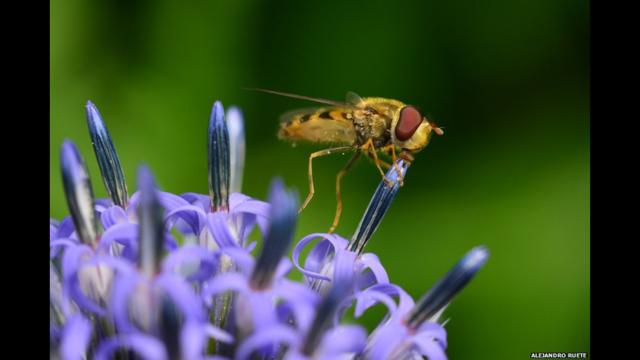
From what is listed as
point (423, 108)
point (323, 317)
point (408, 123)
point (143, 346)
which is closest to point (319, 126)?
point (408, 123)

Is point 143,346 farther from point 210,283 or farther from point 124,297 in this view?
point 210,283

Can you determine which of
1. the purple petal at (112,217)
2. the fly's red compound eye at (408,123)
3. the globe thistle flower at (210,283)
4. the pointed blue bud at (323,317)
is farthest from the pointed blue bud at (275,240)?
the fly's red compound eye at (408,123)

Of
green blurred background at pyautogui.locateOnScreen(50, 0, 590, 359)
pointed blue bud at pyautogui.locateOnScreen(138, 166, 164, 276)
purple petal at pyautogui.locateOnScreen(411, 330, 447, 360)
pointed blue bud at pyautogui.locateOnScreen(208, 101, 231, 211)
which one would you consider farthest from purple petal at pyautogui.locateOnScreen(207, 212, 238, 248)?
green blurred background at pyautogui.locateOnScreen(50, 0, 590, 359)

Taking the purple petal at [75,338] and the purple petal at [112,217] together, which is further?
the purple petal at [112,217]

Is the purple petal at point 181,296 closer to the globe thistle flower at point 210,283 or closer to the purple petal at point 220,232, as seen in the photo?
the globe thistle flower at point 210,283

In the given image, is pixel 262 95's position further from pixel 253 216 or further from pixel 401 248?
pixel 253 216

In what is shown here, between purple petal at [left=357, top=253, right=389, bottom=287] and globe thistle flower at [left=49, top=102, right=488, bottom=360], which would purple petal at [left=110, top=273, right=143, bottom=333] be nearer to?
globe thistle flower at [left=49, top=102, right=488, bottom=360]
